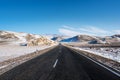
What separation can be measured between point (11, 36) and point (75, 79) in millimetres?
181931

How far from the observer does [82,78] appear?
8.95 m

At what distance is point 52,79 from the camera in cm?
867

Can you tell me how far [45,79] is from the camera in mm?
8664

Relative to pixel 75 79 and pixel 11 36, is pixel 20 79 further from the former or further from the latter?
pixel 11 36

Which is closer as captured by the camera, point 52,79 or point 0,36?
point 52,79

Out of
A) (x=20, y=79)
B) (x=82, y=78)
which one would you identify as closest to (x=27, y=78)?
(x=20, y=79)

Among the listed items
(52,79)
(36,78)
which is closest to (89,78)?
(52,79)

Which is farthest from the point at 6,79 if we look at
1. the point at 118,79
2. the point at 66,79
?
the point at 118,79

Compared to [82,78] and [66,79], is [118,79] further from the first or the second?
[66,79]

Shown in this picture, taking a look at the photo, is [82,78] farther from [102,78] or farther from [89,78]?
[102,78]

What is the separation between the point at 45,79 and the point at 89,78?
216 centimetres

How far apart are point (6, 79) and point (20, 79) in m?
0.67

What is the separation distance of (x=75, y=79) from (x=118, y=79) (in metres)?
Answer: 2.06

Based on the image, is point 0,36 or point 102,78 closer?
point 102,78
